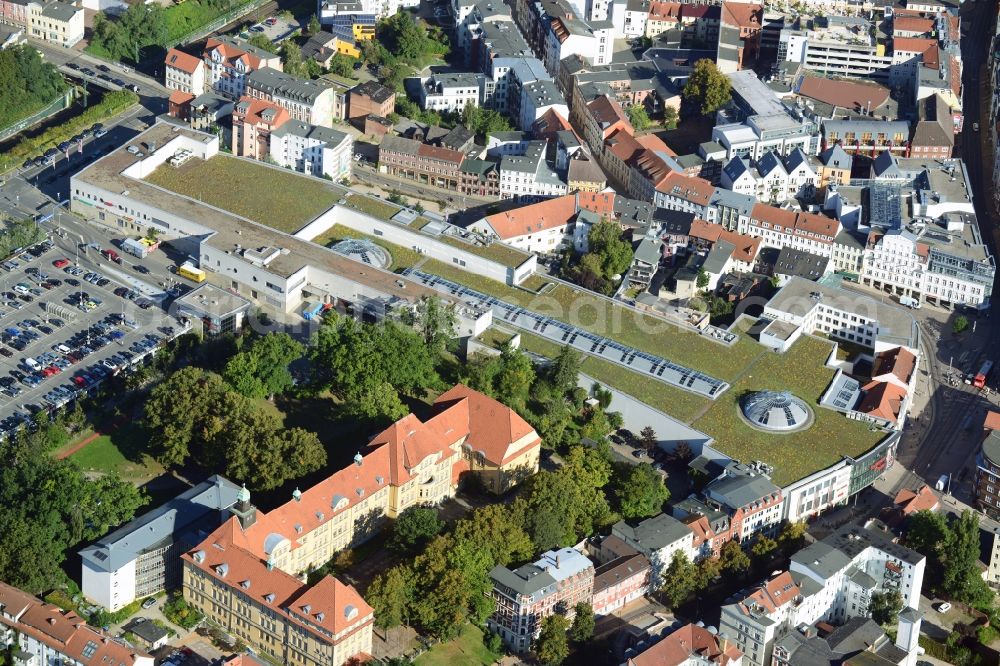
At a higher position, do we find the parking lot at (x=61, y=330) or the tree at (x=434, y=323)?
the tree at (x=434, y=323)

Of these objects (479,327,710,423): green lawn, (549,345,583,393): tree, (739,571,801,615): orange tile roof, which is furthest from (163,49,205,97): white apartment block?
(739,571,801,615): orange tile roof

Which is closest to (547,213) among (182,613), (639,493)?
(639,493)

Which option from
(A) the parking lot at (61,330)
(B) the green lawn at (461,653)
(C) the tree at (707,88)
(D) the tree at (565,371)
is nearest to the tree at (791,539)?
(D) the tree at (565,371)

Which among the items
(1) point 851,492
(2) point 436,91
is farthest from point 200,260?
(1) point 851,492

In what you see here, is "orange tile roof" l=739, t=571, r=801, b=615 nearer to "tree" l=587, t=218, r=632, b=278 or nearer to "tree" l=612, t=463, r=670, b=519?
"tree" l=612, t=463, r=670, b=519

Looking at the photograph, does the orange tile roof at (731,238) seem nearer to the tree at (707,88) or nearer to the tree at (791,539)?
the tree at (707,88)
